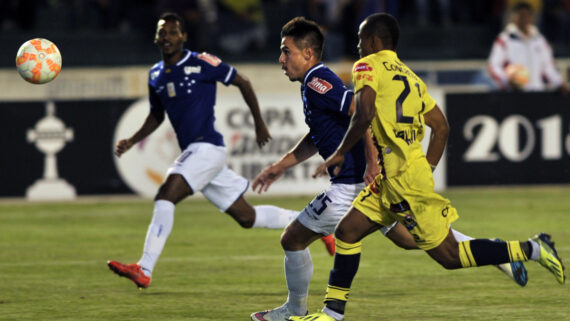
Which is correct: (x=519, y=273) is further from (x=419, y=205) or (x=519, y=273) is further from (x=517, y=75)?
(x=517, y=75)

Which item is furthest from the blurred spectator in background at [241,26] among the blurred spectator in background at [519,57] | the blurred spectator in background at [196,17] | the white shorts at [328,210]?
the white shorts at [328,210]

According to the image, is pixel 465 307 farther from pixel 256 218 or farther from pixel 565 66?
pixel 565 66

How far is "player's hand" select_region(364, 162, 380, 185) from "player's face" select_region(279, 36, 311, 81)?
26.9 inches

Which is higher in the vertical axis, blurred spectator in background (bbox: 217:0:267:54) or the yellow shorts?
blurred spectator in background (bbox: 217:0:267:54)

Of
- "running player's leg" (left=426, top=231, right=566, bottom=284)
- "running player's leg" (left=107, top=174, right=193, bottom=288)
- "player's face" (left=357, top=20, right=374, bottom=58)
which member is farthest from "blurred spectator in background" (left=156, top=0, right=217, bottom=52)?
"running player's leg" (left=426, top=231, right=566, bottom=284)

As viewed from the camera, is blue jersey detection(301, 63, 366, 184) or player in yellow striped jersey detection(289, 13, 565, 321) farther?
blue jersey detection(301, 63, 366, 184)

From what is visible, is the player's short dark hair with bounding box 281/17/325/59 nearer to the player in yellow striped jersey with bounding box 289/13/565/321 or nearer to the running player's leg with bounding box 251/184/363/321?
the player in yellow striped jersey with bounding box 289/13/565/321

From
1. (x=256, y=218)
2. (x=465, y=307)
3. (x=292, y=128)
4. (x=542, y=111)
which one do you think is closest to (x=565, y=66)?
(x=542, y=111)

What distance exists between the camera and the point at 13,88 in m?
18.0

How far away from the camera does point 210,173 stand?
896 centimetres

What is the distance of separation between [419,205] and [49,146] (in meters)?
9.01

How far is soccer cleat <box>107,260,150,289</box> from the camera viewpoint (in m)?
7.75

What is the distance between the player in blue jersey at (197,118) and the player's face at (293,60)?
7.07 feet

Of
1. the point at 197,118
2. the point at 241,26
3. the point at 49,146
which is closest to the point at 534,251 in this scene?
the point at 197,118
